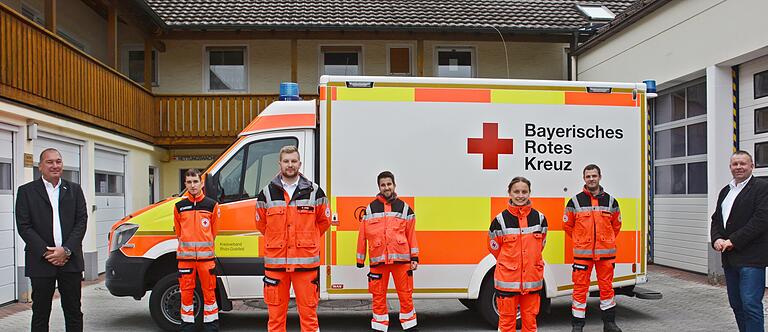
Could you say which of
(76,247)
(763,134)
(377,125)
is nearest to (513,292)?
(377,125)

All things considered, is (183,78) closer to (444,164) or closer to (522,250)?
(444,164)

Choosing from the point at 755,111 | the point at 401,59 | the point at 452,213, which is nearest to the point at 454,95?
the point at 452,213

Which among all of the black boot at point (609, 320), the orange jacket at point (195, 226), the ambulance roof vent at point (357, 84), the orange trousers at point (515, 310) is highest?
the ambulance roof vent at point (357, 84)

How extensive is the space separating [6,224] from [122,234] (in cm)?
304

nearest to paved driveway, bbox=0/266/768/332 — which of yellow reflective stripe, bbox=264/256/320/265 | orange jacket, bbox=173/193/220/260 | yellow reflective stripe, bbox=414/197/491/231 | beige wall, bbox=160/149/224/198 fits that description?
yellow reflective stripe, bbox=414/197/491/231

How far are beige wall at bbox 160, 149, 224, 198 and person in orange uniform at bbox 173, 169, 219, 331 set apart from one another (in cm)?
1005

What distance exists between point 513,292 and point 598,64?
33.9 ft

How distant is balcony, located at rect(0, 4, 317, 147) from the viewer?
368 inches

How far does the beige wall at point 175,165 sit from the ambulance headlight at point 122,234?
9.29 metres

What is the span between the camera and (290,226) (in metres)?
5.71

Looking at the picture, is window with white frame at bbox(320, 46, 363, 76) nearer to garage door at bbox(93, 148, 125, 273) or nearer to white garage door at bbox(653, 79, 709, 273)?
garage door at bbox(93, 148, 125, 273)

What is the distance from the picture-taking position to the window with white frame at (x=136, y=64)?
17.6 metres

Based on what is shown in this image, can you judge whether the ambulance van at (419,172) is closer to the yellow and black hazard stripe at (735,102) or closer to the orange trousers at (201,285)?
the orange trousers at (201,285)

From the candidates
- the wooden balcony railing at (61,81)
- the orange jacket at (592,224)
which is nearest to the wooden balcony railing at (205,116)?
the wooden balcony railing at (61,81)
